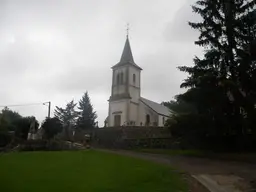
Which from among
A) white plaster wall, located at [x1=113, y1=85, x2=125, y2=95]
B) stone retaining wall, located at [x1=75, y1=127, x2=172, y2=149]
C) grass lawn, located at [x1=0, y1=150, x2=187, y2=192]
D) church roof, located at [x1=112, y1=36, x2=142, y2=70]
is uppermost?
church roof, located at [x1=112, y1=36, x2=142, y2=70]

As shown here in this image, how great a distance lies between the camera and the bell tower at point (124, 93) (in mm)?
52594

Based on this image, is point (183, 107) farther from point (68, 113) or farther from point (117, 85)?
point (68, 113)

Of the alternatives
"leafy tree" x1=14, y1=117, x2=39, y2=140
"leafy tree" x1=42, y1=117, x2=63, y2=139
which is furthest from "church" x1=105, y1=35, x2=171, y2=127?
"leafy tree" x1=14, y1=117, x2=39, y2=140

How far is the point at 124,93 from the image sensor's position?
175 ft

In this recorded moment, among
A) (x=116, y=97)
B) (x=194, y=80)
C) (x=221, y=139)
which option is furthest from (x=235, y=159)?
(x=116, y=97)

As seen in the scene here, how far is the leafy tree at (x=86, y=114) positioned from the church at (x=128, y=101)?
649cm

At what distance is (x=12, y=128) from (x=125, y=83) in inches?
764

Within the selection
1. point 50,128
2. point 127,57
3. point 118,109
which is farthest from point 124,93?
point 50,128

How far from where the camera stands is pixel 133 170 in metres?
12.5

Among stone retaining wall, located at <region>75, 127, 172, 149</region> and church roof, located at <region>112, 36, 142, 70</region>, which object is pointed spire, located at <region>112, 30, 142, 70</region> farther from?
stone retaining wall, located at <region>75, 127, 172, 149</region>

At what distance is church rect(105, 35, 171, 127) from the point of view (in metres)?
52.7

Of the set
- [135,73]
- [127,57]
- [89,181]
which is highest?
[127,57]

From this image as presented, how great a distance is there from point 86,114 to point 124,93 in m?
12.8

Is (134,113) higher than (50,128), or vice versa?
(134,113)
